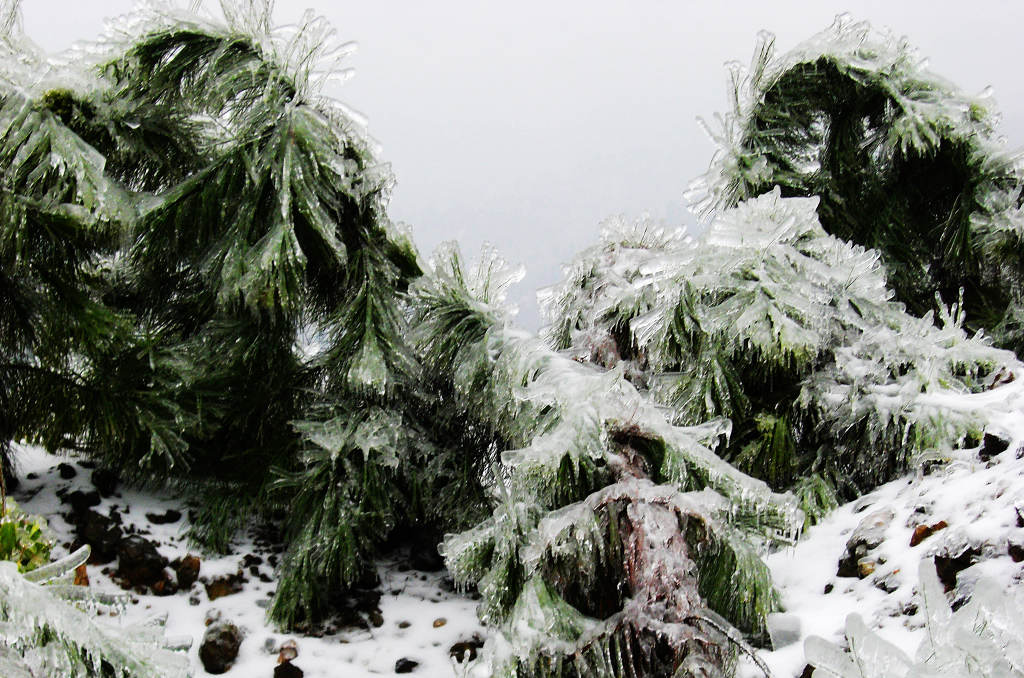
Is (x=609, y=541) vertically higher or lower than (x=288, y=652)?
higher

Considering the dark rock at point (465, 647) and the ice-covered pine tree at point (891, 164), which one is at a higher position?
the ice-covered pine tree at point (891, 164)

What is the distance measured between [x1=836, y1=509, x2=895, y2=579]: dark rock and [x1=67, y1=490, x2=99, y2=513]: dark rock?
2741 mm

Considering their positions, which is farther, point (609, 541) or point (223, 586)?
point (223, 586)

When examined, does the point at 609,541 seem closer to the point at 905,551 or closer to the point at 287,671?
the point at 905,551

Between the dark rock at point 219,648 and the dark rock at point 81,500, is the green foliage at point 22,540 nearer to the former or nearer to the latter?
the dark rock at point 81,500

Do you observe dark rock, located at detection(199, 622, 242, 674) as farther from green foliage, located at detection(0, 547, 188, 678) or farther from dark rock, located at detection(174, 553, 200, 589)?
green foliage, located at detection(0, 547, 188, 678)

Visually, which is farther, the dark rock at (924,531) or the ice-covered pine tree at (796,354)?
the ice-covered pine tree at (796,354)

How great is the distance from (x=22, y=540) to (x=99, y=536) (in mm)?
527

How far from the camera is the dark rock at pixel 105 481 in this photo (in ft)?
9.03

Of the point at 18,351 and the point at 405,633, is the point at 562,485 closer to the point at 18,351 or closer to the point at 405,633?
the point at 405,633

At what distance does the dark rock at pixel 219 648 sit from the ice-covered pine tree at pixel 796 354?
1.51m

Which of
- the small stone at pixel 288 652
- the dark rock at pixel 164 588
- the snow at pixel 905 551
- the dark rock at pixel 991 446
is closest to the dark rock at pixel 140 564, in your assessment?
the dark rock at pixel 164 588

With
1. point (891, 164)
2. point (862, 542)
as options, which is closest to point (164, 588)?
point (862, 542)

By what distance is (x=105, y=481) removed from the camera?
2.77 m
